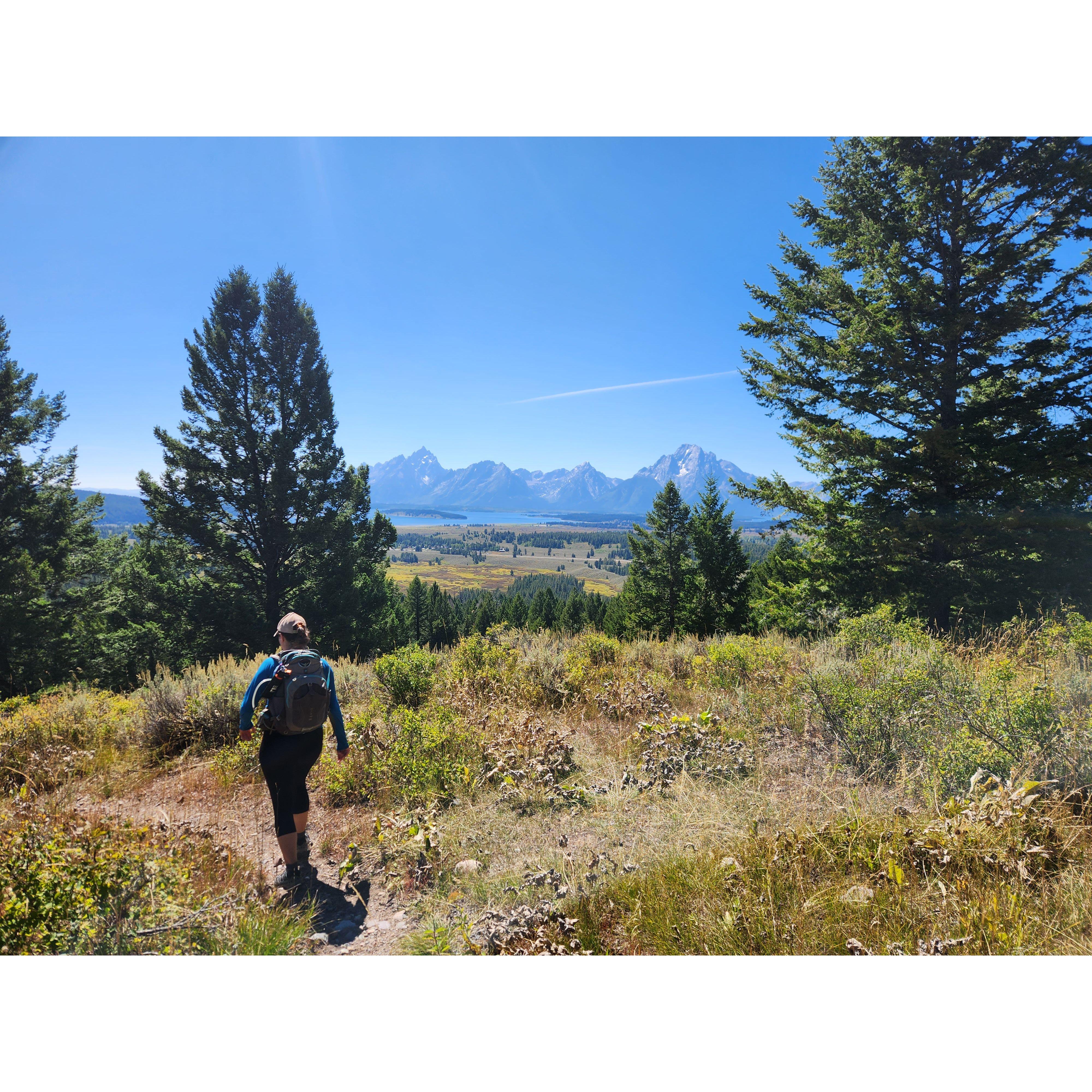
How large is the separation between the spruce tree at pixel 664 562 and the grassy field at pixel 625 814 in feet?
69.1

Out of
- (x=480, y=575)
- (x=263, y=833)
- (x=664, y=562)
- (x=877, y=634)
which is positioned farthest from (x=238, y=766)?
(x=480, y=575)

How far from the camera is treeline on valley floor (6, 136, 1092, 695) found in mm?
7129

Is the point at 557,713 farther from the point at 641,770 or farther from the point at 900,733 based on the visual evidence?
the point at 900,733

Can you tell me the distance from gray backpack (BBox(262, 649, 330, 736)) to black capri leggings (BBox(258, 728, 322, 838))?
0.28 ft

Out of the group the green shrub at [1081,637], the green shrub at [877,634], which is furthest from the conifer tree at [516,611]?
the green shrub at [1081,637]

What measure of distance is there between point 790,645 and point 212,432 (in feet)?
53.6

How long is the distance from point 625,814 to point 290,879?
2.35m

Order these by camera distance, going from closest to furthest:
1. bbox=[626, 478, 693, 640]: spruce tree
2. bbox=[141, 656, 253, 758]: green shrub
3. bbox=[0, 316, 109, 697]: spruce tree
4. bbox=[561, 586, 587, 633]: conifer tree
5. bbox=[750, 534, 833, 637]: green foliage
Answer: bbox=[141, 656, 253, 758]: green shrub → bbox=[750, 534, 833, 637]: green foliage → bbox=[0, 316, 109, 697]: spruce tree → bbox=[626, 478, 693, 640]: spruce tree → bbox=[561, 586, 587, 633]: conifer tree

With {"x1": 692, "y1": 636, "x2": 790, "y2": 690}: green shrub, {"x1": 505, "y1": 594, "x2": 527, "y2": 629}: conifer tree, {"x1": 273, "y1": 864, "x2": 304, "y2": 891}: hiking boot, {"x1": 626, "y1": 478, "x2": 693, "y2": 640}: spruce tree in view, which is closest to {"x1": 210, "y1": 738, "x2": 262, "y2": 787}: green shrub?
{"x1": 273, "y1": 864, "x2": 304, "y2": 891}: hiking boot

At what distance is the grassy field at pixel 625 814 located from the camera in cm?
206

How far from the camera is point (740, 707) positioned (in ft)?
14.0

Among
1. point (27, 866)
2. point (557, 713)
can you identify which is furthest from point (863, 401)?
point (27, 866)

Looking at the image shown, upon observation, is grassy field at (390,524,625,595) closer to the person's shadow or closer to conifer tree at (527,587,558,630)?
conifer tree at (527,587,558,630)

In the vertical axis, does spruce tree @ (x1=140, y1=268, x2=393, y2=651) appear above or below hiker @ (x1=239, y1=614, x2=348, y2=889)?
above
